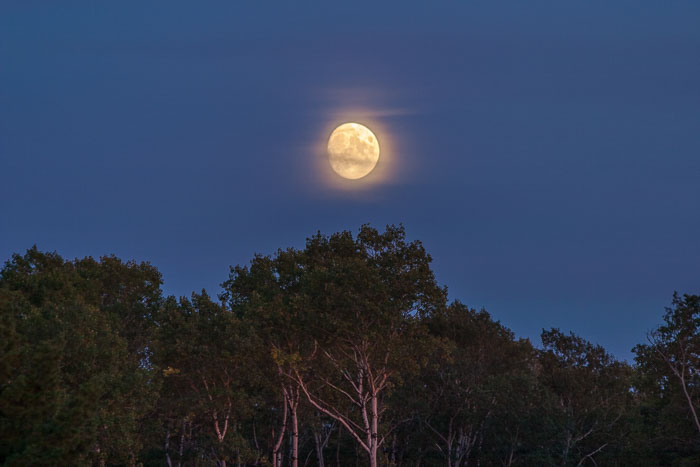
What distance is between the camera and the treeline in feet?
139

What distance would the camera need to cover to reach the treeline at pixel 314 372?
139ft

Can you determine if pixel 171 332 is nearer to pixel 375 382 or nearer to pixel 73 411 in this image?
pixel 375 382

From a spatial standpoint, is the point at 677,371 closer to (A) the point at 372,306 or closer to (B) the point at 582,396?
(B) the point at 582,396

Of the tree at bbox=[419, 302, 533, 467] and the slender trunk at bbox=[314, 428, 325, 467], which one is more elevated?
Answer: the tree at bbox=[419, 302, 533, 467]

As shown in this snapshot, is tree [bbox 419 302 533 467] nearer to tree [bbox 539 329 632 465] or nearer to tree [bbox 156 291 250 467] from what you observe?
tree [bbox 539 329 632 465]

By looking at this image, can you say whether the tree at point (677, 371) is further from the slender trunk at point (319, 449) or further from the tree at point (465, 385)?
the slender trunk at point (319, 449)

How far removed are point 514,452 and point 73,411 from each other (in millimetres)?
62115

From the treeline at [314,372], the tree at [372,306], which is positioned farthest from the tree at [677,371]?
the tree at [372,306]

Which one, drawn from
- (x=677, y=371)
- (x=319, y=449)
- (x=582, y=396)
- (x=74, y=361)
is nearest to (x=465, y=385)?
(x=582, y=396)

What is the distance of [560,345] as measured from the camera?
75125mm

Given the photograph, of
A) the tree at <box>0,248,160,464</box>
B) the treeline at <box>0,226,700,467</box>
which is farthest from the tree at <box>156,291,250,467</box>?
the tree at <box>0,248,160,464</box>

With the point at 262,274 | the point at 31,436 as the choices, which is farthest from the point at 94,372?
the point at 262,274

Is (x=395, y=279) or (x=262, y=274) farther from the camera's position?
(x=262, y=274)

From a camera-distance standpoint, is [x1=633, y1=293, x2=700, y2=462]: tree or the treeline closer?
the treeline
